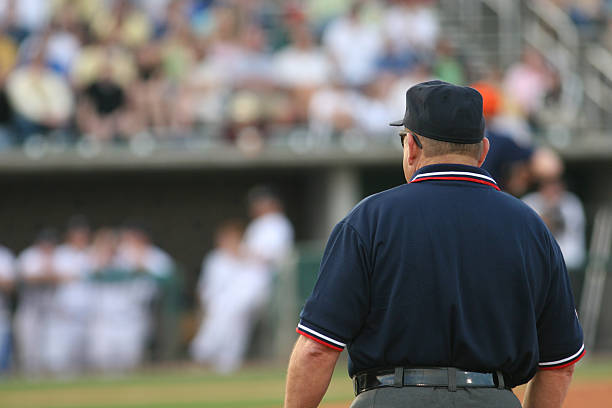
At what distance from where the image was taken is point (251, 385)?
9.96m

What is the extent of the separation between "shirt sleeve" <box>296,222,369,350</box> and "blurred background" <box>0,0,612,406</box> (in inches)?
343

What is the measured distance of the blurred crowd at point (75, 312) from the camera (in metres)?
12.3

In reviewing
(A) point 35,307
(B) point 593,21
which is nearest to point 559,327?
(A) point 35,307

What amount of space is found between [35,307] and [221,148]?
3.30 metres

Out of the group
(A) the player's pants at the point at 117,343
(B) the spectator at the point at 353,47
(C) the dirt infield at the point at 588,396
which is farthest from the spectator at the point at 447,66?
(C) the dirt infield at the point at 588,396

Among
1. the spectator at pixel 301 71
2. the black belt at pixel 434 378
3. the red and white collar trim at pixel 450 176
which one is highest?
the spectator at pixel 301 71

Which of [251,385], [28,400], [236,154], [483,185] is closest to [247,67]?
[236,154]

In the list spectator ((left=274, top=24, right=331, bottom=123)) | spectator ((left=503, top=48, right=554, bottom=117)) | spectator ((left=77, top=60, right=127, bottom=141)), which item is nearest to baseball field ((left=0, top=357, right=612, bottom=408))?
spectator ((left=77, top=60, right=127, bottom=141))

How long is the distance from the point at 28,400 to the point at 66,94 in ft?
17.0

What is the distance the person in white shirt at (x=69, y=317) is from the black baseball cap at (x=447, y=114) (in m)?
10.2

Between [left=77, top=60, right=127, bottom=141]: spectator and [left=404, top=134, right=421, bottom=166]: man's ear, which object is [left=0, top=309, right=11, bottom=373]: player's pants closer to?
[left=77, top=60, right=127, bottom=141]: spectator

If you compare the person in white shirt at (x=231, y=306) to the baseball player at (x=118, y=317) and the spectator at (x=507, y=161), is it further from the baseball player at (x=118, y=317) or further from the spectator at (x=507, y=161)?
the spectator at (x=507, y=161)

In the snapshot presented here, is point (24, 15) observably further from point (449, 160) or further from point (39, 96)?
point (449, 160)

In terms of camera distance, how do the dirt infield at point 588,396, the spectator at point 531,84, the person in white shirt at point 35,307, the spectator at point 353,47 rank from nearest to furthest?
the dirt infield at point 588,396, the person in white shirt at point 35,307, the spectator at point 353,47, the spectator at point 531,84
